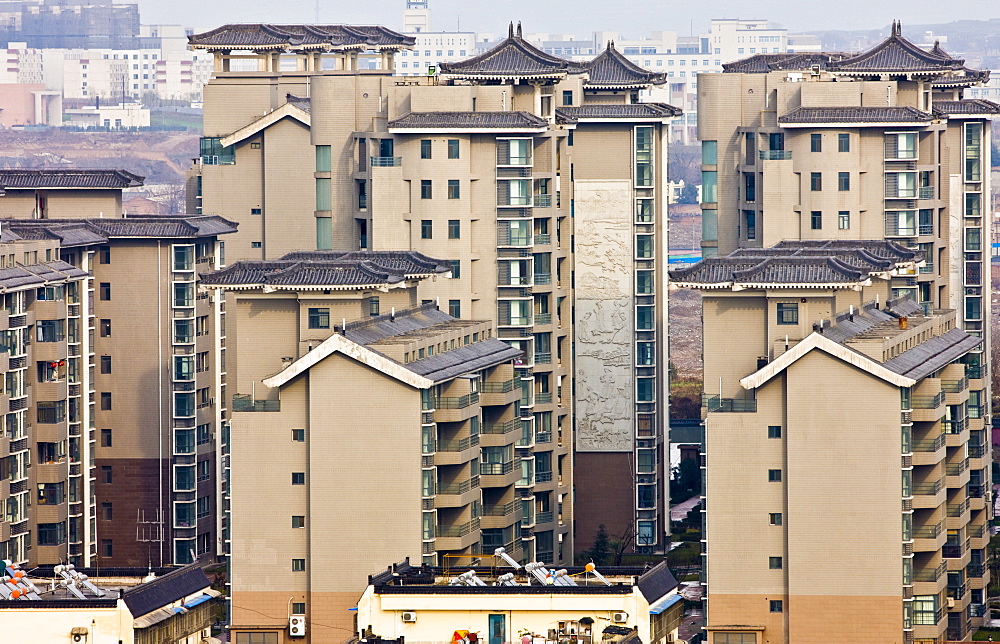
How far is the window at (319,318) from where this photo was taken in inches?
3214

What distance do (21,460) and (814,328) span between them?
1296 inches

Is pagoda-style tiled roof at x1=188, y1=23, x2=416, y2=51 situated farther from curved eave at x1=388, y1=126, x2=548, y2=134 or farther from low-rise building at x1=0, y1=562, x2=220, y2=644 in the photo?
low-rise building at x1=0, y1=562, x2=220, y2=644

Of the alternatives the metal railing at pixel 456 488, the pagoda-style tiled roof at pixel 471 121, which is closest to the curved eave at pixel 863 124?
the pagoda-style tiled roof at pixel 471 121

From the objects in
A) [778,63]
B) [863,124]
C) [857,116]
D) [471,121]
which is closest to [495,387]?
[471,121]

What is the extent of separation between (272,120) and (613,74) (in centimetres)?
1710

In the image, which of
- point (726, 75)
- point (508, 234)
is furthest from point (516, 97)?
point (726, 75)

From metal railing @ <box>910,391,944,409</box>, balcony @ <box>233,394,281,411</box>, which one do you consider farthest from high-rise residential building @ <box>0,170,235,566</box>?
metal railing @ <box>910,391,944,409</box>

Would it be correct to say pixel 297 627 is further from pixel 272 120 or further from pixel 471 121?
pixel 272 120

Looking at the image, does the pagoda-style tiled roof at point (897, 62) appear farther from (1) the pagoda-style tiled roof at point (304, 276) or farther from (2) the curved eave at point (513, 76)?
(1) the pagoda-style tiled roof at point (304, 276)

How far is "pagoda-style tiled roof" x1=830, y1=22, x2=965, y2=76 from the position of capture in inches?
4242

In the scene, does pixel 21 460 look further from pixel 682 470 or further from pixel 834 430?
pixel 682 470

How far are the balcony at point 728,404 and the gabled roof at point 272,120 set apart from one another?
35723mm

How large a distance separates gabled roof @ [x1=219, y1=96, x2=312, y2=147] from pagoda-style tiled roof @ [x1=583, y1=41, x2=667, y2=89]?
14.2m

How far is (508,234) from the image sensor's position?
9975 centimetres
